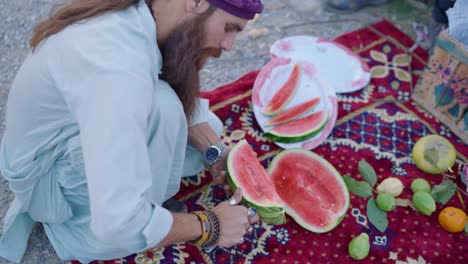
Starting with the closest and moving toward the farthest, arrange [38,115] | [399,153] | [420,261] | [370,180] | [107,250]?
[38,115] → [107,250] → [420,261] → [370,180] → [399,153]

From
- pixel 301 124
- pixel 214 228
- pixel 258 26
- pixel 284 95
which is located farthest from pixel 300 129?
pixel 258 26

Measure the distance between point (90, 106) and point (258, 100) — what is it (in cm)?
145

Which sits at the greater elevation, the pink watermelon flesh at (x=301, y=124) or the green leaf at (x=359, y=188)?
the pink watermelon flesh at (x=301, y=124)

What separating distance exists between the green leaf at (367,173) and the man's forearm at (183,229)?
977 millimetres

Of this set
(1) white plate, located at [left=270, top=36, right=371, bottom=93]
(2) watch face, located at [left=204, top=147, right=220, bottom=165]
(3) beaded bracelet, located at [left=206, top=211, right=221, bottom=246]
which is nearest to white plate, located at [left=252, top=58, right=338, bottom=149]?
(1) white plate, located at [left=270, top=36, right=371, bottom=93]

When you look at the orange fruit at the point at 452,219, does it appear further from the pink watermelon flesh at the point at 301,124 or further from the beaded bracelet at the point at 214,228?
the beaded bracelet at the point at 214,228

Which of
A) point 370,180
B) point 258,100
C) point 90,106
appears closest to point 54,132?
point 90,106

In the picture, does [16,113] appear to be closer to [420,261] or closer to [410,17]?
[420,261]

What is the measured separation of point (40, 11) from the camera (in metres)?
3.09

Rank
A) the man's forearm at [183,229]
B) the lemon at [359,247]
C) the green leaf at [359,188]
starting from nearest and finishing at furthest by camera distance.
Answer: the man's forearm at [183,229]
the lemon at [359,247]
the green leaf at [359,188]

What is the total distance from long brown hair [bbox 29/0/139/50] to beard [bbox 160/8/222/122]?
170mm

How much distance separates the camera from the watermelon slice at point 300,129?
7.65 ft

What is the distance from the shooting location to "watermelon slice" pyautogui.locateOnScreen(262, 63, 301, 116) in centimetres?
248

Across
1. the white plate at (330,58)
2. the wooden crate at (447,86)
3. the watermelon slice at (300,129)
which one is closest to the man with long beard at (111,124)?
the watermelon slice at (300,129)
